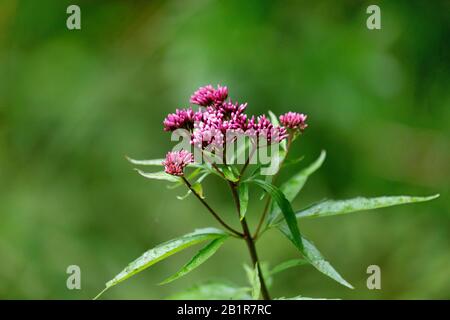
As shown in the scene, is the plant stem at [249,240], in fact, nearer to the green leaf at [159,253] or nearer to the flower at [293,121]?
the green leaf at [159,253]

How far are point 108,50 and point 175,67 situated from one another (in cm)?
79

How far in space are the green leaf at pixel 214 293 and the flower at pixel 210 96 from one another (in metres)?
0.54

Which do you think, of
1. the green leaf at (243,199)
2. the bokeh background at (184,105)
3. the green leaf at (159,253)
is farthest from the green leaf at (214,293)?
the bokeh background at (184,105)

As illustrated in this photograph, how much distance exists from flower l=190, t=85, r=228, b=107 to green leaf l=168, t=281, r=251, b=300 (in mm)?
544

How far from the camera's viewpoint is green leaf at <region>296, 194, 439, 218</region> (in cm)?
145

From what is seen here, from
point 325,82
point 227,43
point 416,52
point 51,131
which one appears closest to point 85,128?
point 51,131

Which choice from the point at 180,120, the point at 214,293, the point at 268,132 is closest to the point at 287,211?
the point at 268,132

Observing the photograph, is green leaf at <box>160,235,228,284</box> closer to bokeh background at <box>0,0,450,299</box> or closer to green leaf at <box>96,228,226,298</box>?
green leaf at <box>96,228,226,298</box>

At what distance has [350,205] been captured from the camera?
1.49 m

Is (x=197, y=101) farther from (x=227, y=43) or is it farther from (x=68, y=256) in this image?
(x=68, y=256)

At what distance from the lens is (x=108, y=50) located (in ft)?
12.4

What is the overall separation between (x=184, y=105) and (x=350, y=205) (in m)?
1.70

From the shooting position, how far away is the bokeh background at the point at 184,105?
3.10 m

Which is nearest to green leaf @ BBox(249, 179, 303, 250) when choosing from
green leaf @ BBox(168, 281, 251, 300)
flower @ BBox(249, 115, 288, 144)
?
flower @ BBox(249, 115, 288, 144)
